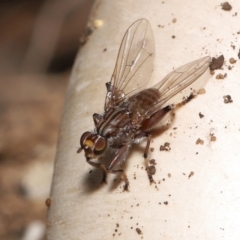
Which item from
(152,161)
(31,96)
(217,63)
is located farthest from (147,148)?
(31,96)

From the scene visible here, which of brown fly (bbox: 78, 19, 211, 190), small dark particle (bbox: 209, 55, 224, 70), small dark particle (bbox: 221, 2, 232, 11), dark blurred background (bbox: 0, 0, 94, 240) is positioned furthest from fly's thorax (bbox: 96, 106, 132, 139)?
dark blurred background (bbox: 0, 0, 94, 240)

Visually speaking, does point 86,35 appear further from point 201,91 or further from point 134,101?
point 201,91

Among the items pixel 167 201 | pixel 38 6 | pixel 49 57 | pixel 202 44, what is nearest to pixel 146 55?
pixel 202 44

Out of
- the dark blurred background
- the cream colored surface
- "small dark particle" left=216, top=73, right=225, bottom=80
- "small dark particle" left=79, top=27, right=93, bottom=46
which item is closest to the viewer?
the cream colored surface


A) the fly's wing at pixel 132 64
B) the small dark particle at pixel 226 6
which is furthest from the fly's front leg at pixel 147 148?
the small dark particle at pixel 226 6

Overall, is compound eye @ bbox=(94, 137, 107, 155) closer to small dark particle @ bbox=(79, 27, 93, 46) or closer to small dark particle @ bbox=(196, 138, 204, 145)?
small dark particle @ bbox=(196, 138, 204, 145)

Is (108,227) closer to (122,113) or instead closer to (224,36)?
(122,113)
